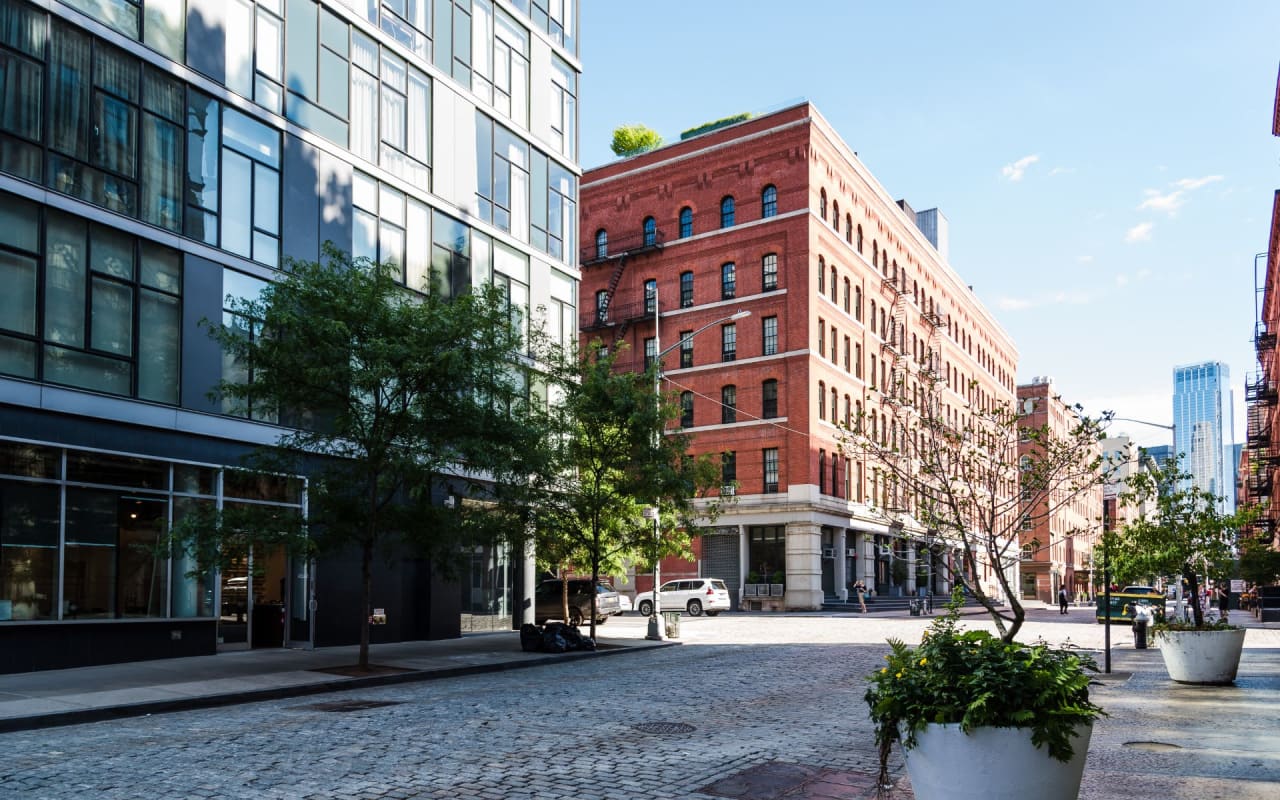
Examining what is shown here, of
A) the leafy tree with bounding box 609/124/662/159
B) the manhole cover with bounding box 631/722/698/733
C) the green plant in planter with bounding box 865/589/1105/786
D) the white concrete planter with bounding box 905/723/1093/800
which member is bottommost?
the manhole cover with bounding box 631/722/698/733

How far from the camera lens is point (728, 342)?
182 feet

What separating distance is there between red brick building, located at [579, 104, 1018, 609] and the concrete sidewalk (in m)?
27.3

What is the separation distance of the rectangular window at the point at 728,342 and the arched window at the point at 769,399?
2516 mm

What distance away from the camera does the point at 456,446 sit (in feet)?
67.9

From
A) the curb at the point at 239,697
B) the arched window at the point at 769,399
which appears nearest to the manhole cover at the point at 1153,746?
the curb at the point at 239,697

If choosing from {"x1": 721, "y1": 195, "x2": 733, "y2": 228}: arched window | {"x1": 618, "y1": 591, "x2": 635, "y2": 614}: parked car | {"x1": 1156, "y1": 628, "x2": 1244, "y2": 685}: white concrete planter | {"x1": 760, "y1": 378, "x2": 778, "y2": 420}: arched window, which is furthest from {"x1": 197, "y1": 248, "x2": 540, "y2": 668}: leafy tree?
{"x1": 721, "y1": 195, "x2": 733, "y2": 228}: arched window

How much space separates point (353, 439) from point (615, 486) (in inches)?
355

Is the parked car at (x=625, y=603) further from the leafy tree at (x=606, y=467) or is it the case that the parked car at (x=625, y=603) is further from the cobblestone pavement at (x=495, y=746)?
the cobblestone pavement at (x=495, y=746)

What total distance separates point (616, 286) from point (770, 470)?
45.2ft

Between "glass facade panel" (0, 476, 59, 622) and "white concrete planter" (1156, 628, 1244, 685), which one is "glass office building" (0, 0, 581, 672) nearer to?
"glass facade panel" (0, 476, 59, 622)

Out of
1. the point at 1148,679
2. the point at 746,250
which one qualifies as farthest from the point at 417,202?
the point at 746,250

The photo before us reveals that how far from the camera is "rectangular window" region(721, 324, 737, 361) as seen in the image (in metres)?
55.2

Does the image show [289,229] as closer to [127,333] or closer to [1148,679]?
[127,333]

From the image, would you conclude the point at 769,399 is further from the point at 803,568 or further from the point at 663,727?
the point at 663,727
